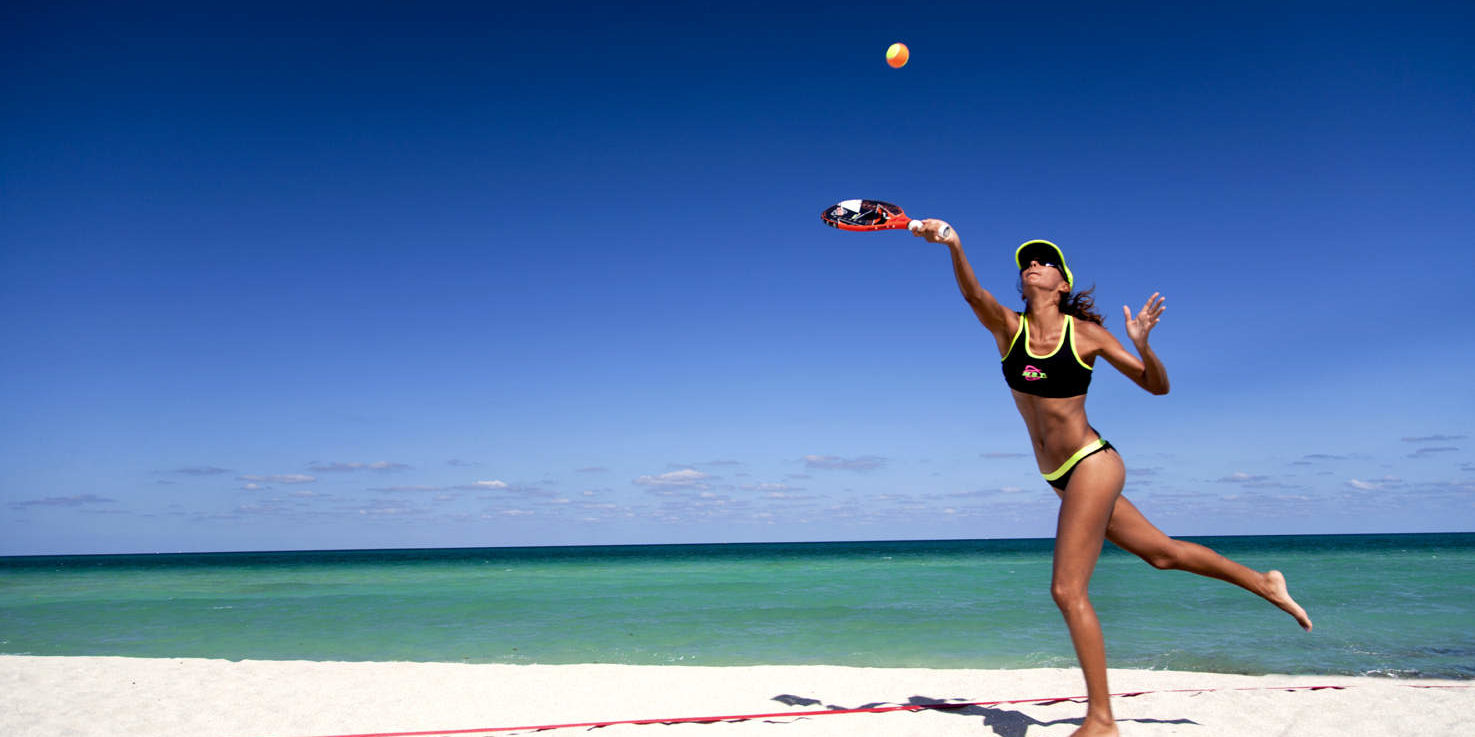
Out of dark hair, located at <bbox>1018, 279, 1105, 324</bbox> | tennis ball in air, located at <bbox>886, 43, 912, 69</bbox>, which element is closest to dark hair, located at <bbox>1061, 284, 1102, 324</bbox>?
→ dark hair, located at <bbox>1018, 279, 1105, 324</bbox>

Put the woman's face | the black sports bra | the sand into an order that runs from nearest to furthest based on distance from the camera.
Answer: the black sports bra → the woman's face → the sand

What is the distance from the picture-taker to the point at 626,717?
564 cm

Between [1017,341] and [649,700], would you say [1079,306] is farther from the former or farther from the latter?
[649,700]

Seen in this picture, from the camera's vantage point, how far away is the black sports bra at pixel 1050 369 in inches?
149

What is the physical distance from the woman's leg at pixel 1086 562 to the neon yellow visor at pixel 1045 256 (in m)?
0.91

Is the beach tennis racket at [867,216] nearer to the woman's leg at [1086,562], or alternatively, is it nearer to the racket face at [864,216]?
the racket face at [864,216]

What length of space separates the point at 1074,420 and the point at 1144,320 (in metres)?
0.54

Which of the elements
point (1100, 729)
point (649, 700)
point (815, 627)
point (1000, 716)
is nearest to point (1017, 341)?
point (1100, 729)

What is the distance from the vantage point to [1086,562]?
369 cm

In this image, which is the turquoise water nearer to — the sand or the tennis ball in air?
the sand

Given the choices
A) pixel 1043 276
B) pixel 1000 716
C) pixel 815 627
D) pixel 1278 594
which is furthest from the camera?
pixel 815 627

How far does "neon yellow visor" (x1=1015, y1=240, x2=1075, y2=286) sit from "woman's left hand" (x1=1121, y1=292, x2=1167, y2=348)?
0.36m

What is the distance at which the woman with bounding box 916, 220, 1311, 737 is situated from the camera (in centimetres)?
369

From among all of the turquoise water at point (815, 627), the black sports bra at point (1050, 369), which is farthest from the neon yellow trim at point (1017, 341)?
the turquoise water at point (815, 627)
